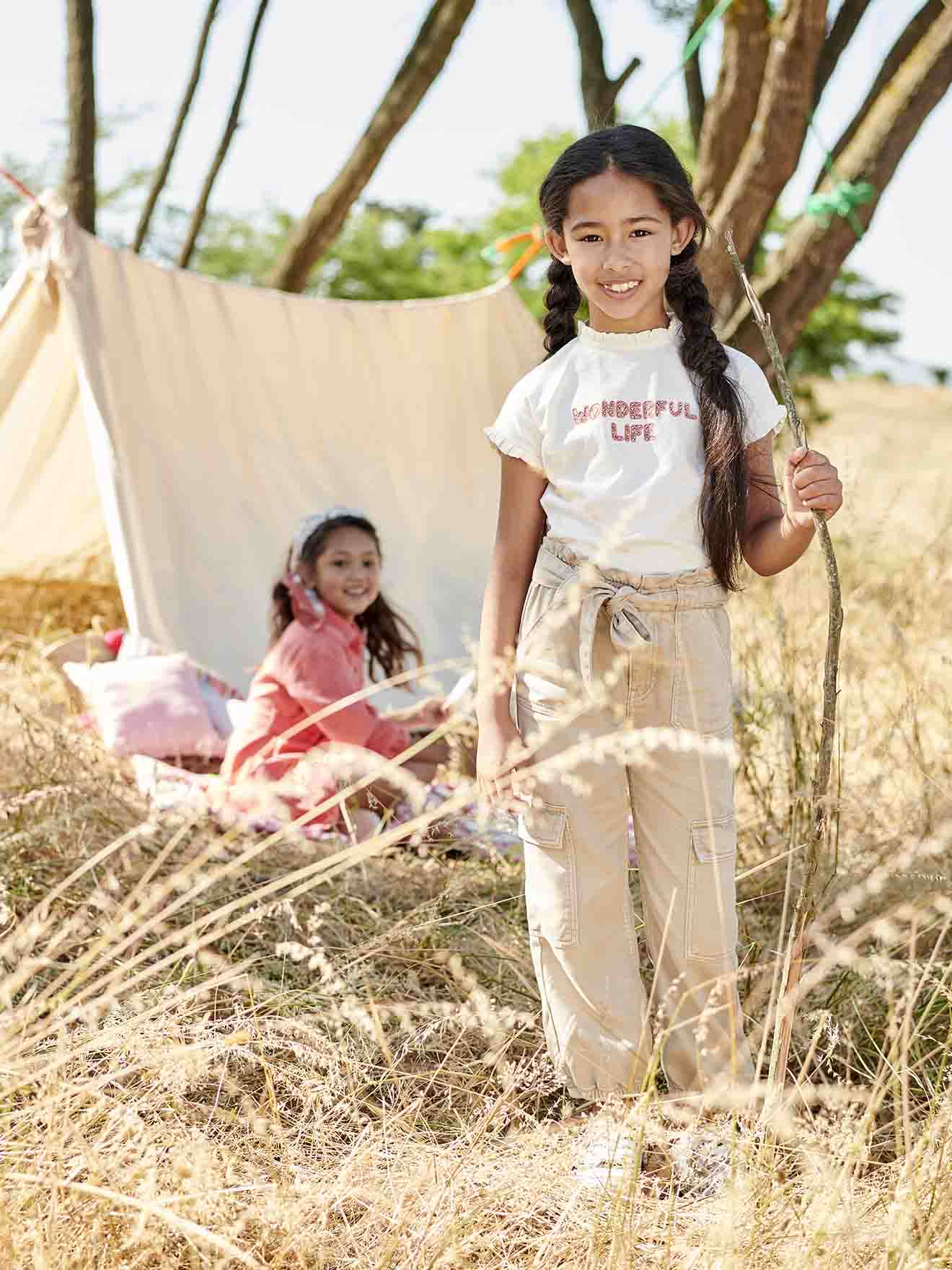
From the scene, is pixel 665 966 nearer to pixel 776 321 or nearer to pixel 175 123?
pixel 776 321

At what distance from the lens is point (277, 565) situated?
3.56 meters

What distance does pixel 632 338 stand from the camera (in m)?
1.55

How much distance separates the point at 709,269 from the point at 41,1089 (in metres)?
2.40

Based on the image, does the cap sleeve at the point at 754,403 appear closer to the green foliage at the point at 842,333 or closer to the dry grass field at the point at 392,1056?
the dry grass field at the point at 392,1056

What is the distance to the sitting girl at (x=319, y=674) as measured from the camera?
2561 millimetres

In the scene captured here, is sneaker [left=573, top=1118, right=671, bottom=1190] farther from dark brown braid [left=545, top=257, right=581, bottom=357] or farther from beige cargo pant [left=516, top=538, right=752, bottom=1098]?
dark brown braid [left=545, top=257, right=581, bottom=357]

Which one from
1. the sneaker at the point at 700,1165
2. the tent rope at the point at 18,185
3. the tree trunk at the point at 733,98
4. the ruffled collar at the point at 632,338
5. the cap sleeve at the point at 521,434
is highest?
the tree trunk at the point at 733,98

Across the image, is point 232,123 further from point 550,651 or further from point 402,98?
point 550,651

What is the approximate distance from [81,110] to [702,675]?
3546mm

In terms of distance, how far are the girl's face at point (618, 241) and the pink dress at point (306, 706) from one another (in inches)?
46.9

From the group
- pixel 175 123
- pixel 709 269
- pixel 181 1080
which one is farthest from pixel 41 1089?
pixel 175 123

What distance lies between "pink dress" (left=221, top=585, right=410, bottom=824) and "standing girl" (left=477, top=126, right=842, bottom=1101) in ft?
3.37

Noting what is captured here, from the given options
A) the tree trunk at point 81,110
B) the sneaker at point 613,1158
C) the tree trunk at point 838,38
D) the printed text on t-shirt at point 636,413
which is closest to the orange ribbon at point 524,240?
the tree trunk at point 838,38

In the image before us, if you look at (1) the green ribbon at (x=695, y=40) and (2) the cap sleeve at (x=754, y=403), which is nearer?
(2) the cap sleeve at (x=754, y=403)
